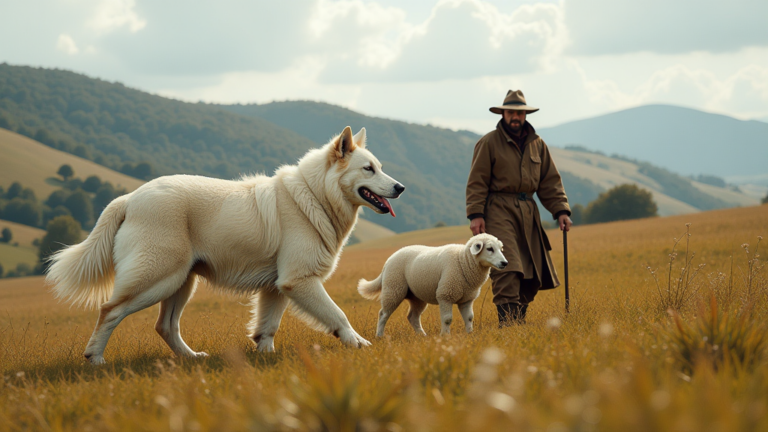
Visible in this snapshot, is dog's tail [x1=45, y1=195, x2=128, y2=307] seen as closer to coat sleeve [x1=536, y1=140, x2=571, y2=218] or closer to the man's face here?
the man's face

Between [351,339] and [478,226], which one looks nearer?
[351,339]

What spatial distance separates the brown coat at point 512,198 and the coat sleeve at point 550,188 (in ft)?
0.06

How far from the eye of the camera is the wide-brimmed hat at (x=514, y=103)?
762cm

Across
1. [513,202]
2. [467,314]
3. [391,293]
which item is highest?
[513,202]

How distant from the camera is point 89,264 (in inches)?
248

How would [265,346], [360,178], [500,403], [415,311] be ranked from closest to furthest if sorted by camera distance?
[500,403], [360,178], [265,346], [415,311]

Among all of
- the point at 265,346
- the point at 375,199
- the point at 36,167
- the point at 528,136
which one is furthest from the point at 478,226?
the point at 36,167

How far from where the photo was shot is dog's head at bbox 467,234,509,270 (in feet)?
23.5

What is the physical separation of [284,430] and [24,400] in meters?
2.59

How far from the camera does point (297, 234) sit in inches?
259

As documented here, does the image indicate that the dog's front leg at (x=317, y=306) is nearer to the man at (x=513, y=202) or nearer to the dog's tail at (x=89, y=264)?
the dog's tail at (x=89, y=264)

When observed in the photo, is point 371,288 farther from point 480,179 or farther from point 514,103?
point 514,103

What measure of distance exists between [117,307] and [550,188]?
18.6 ft

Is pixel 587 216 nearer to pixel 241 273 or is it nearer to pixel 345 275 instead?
pixel 345 275
